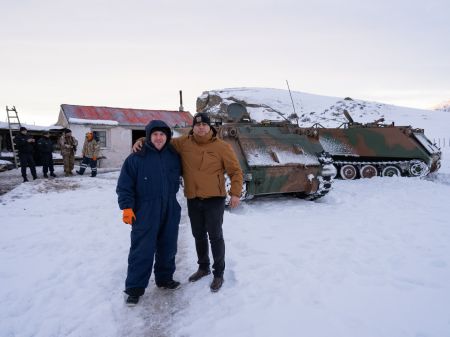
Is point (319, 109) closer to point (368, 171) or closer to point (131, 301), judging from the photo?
point (368, 171)

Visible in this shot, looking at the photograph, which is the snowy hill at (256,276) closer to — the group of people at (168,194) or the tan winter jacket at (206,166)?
the group of people at (168,194)

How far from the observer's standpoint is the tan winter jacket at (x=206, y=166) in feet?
11.4

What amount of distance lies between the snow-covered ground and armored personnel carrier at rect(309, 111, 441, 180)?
16.1ft

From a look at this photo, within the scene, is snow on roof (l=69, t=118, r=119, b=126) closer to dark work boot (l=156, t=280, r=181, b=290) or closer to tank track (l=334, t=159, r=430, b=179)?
tank track (l=334, t=159, r=430, b=179)

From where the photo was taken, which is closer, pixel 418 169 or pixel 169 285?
pixel 169 285

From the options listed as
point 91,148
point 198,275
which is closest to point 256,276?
point 198,275

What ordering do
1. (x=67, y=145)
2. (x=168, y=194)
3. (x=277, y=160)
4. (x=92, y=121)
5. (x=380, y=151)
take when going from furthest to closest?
(x=92, y=121) → (x=67, y=145) → (x=380, y=151) → (x=277, y=160) → (x=168, y=194)

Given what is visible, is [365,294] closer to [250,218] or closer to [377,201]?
[250,218]

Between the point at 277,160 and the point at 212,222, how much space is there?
13.2 feet

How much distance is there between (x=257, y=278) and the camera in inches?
148

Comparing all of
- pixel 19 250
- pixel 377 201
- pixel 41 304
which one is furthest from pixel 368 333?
pixel 377 201

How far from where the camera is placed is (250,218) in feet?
20.7

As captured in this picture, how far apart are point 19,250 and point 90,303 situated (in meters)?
2.15

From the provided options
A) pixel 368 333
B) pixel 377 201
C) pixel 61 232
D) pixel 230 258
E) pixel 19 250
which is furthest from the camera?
pixel 377 201
